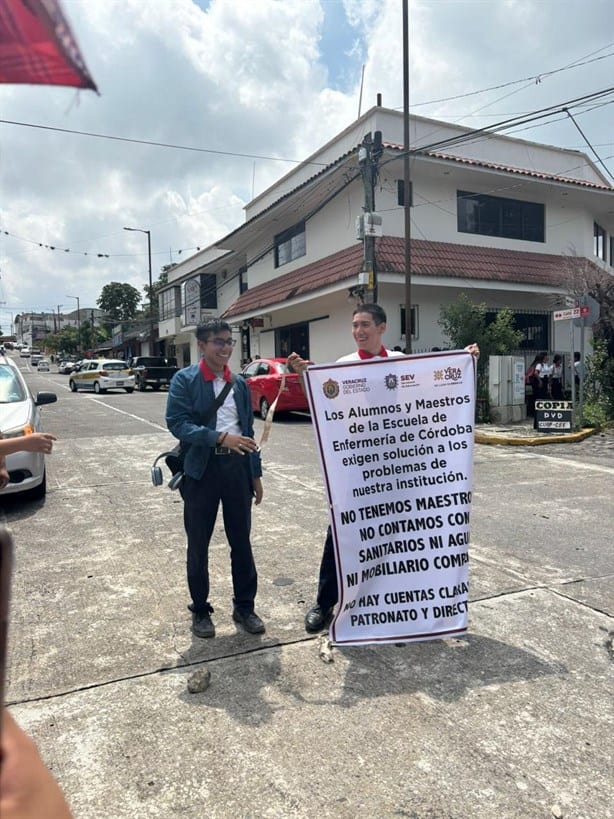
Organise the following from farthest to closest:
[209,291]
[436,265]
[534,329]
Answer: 1. [209,291]
2. [534,329]
3. [436,265]

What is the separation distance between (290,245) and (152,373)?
11833 millimetres

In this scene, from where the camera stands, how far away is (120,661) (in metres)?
3.28

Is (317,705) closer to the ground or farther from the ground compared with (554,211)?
closer to the ground

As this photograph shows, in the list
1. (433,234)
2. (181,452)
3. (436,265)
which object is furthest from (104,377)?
(181,452)

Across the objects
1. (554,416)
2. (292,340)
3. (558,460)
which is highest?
(292,340)

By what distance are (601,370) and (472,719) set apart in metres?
12.7

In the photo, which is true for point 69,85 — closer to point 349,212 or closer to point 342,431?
point 342,431

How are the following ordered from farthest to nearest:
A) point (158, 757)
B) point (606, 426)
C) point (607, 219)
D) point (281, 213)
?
point (607, 219), point (281, 213), point (606, 426), point (158, 757)

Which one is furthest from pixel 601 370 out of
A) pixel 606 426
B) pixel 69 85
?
pixel 69 85

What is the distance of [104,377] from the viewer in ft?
93.5

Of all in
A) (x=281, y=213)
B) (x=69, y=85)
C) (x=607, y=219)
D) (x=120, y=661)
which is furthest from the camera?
(x=607, y=219)

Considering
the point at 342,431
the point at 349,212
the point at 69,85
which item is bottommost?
the point at 342,431

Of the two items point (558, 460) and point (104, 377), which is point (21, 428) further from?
point (104, 377)

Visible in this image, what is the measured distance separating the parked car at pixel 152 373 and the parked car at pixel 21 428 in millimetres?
22683
